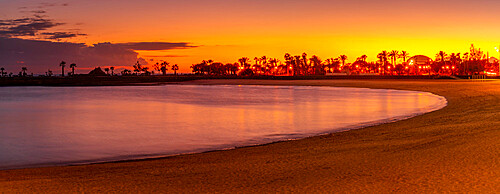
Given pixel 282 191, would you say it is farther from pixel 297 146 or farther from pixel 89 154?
pixel 89 154

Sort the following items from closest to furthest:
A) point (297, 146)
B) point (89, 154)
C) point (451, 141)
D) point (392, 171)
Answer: point (392, 171), point (451, 141), point (297, 146), point (89, 154)

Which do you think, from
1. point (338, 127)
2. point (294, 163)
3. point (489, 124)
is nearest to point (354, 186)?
point (294, 163)

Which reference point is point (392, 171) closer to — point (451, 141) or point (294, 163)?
point (294, 163)

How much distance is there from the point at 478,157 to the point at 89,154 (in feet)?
33.1

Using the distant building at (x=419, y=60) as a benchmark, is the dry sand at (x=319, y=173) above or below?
below

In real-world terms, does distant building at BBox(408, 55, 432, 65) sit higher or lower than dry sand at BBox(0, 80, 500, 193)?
higher

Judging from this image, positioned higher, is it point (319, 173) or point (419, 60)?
point (419, 60)

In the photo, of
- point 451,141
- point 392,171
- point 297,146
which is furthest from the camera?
point 297,146

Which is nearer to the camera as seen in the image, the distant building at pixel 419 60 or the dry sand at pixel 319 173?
the dry sand at pixel 319 173

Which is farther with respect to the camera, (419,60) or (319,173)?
(419,60)

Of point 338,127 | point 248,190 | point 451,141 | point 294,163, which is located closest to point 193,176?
point 248,190

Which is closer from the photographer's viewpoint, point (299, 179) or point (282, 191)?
point (282, 191)

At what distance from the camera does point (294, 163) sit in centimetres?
816

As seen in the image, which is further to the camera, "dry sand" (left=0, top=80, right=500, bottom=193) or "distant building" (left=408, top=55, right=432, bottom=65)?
"distant building" (left=408, top=55, right=432, bottom=65)
